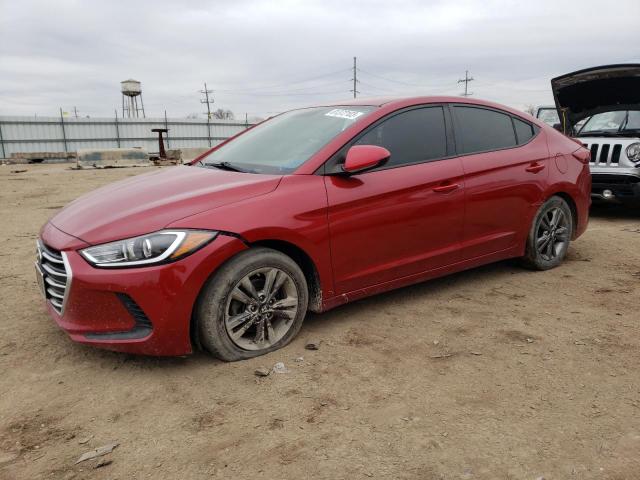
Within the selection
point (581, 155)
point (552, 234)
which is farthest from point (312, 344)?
point (581, 155)

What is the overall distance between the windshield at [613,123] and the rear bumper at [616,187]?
0.72 m

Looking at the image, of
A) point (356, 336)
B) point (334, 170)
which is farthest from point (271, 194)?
point (356, 336)

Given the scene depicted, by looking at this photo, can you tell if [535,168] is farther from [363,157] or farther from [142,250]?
[142,250]

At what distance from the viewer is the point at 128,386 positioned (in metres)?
2.76

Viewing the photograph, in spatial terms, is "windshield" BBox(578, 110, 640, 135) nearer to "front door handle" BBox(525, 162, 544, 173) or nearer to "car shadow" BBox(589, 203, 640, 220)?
"car shadow" BBox(589, 203, 640, 220)

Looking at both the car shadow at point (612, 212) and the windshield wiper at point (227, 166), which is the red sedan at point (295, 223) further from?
the car shadow at point (612, 212)

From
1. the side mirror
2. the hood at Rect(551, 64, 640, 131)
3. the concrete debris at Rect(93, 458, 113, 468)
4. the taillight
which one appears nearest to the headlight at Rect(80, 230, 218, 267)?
the concrete debris at Rect(93, 458, 113, 468)

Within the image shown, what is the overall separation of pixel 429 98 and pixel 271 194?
166cm

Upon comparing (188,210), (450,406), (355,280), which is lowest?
(450,406)

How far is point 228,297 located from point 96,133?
34.3m

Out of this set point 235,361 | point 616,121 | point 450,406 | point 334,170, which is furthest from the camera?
point 616,121

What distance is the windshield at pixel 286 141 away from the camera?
3387mm

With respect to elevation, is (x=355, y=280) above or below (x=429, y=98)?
below

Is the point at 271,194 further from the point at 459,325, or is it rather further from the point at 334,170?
the point at 459,325
